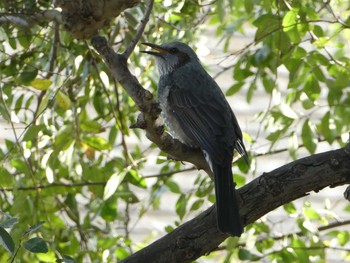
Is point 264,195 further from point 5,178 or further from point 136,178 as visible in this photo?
point 5,178

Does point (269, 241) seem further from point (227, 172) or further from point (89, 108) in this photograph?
point (89, 108)

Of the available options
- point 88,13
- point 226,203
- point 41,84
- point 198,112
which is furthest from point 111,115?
point 88,13

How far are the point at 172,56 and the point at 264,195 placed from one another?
167 centimetres

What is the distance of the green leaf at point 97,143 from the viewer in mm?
4527

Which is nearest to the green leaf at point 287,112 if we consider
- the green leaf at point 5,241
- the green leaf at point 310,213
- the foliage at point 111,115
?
the foliage at point 111,115

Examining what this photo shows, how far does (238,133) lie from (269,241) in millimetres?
765

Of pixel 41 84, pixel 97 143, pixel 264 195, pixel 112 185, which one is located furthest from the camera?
pixel 97 143

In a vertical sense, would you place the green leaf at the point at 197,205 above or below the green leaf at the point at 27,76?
below

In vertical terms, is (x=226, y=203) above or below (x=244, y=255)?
above

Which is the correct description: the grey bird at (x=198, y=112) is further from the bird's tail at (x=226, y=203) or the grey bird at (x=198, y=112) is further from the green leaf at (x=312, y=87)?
the green leaf at (x=312, y=87)

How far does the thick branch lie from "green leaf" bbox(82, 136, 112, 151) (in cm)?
129

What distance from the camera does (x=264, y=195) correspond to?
3.30 metres

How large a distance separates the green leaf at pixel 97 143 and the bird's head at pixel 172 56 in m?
0.55

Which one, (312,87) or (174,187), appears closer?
(312,87)
